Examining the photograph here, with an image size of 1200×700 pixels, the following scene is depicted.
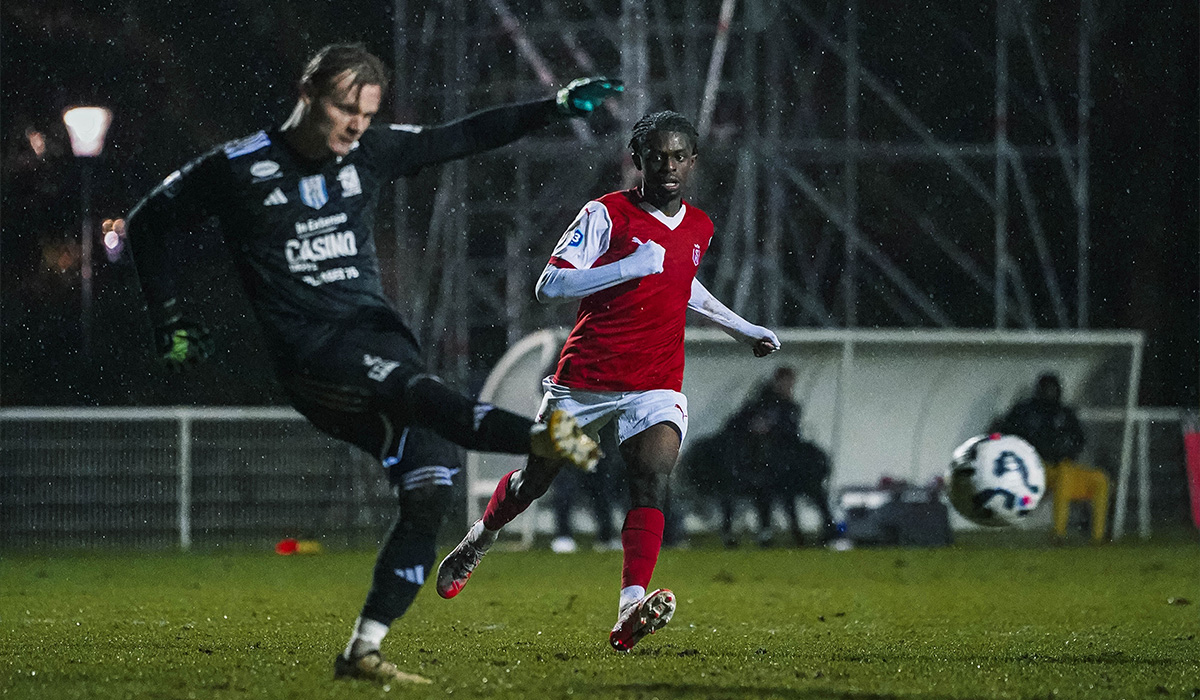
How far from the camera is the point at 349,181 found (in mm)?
5629

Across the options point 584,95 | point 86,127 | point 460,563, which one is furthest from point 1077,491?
point 584,95

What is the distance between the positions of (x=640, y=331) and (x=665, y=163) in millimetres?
677

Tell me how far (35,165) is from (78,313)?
6.22 feet

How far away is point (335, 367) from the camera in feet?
18.0

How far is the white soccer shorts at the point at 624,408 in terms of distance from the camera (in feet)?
23.2

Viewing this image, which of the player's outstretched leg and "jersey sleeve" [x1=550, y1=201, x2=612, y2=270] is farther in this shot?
"jersey sleeve" [x1=550, y1=201, x2=612, y2=270]

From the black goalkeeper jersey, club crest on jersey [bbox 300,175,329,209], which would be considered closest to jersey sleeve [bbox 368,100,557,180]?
the black goalkeeper jersey

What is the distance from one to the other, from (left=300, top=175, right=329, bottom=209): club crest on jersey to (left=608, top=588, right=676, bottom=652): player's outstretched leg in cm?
182

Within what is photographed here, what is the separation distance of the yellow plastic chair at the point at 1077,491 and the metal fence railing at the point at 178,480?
6276 millimetres

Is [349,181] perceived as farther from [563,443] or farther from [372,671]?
[372,671]

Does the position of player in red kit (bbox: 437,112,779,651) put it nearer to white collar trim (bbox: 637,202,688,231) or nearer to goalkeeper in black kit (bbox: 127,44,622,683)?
white collar trim (bbox: 637,202,688,231)

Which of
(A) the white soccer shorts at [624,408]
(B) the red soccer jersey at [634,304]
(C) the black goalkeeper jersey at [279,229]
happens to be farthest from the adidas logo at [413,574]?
(B) the red soccer jersey at [634,304]

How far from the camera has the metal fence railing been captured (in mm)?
16156

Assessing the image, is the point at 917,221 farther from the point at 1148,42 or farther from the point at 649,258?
the point at 649,258
